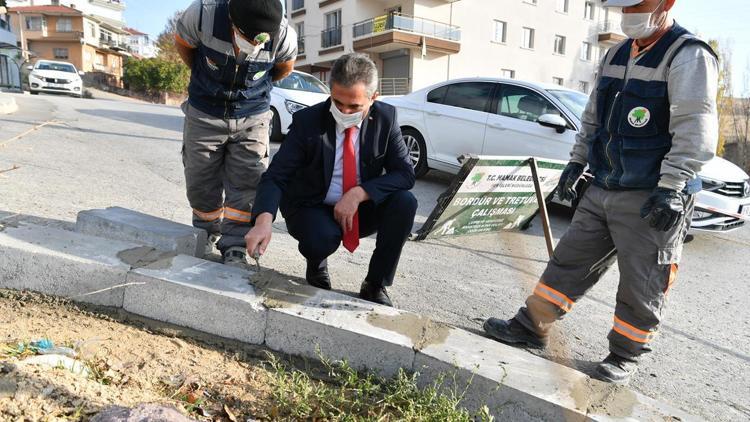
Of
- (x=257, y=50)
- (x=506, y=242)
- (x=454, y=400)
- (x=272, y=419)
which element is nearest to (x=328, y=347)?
(x=272, y=419)

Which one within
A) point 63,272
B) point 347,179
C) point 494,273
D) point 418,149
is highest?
point 347,179

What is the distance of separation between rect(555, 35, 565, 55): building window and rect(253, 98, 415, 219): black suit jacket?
3337 cm

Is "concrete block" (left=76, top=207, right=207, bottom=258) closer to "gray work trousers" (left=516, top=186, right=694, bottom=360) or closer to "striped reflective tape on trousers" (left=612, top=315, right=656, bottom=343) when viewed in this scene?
"gray work trousers" (left=516, top=186, right=694, bottom=360)

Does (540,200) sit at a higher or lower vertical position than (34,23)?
lower

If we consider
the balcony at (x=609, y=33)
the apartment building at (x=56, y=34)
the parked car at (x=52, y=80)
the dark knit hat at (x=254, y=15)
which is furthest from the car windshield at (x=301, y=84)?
the apartment building at (x=56, y=34)

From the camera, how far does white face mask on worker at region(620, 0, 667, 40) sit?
8.03 feet

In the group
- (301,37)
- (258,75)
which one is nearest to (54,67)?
(301,37)

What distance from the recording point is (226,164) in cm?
363

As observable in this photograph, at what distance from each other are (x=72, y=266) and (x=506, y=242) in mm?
4052

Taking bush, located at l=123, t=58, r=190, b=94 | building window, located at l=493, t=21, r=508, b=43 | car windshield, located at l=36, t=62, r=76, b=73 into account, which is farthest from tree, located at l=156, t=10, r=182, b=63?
building window, located at l=493, t=21, r=508, b=43

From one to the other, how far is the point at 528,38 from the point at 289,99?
26.1 m

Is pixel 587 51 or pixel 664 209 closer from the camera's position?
pixel 664 209

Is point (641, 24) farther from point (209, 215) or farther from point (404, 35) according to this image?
point (404, 35)

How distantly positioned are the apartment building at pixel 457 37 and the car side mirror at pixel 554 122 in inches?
848
